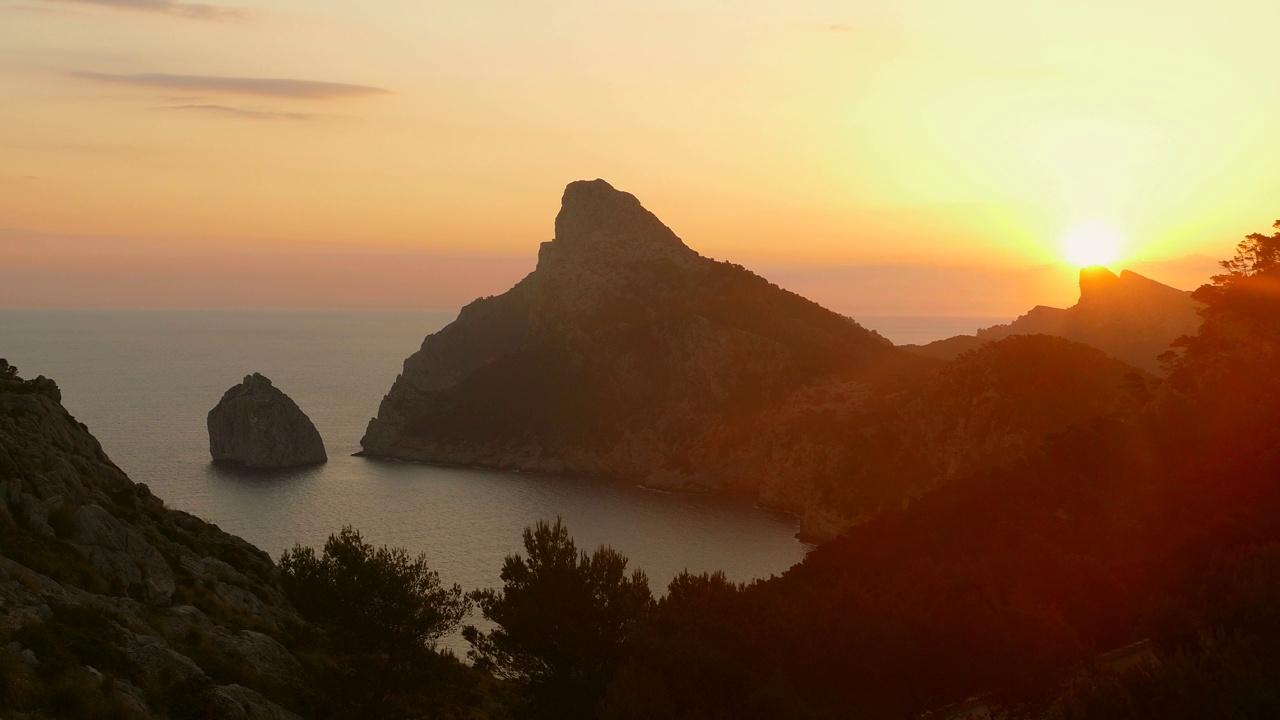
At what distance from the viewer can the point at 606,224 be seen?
188m

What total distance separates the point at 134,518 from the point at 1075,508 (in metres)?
37.7

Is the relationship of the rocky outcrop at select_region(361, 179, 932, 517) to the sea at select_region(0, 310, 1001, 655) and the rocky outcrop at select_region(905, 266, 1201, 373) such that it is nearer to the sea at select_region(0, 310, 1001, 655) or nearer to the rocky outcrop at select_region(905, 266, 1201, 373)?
the sea at select_region(0, 310, 1001, 655)

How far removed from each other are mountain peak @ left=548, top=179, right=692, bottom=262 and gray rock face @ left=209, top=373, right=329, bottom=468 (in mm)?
60277

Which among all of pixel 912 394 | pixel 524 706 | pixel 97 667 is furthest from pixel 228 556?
pixel 912 394

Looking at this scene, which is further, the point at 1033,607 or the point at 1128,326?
the point at 1128,326

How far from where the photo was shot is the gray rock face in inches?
5851

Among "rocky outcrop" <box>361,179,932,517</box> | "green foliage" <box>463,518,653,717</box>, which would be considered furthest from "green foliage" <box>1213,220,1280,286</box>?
"rocky outcrop" <box>361,179,932,517</box>

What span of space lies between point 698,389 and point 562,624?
4820 inches

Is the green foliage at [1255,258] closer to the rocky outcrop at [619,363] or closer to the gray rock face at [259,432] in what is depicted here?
the rocky outcrop at [619,363]

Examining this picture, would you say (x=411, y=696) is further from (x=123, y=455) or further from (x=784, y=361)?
(x=123, y=455)

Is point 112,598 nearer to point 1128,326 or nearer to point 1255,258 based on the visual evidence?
point 1255,258

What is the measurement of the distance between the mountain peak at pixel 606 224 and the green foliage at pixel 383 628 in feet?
489

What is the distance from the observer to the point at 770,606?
30.7 meters

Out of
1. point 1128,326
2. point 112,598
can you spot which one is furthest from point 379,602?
point 1128,326
